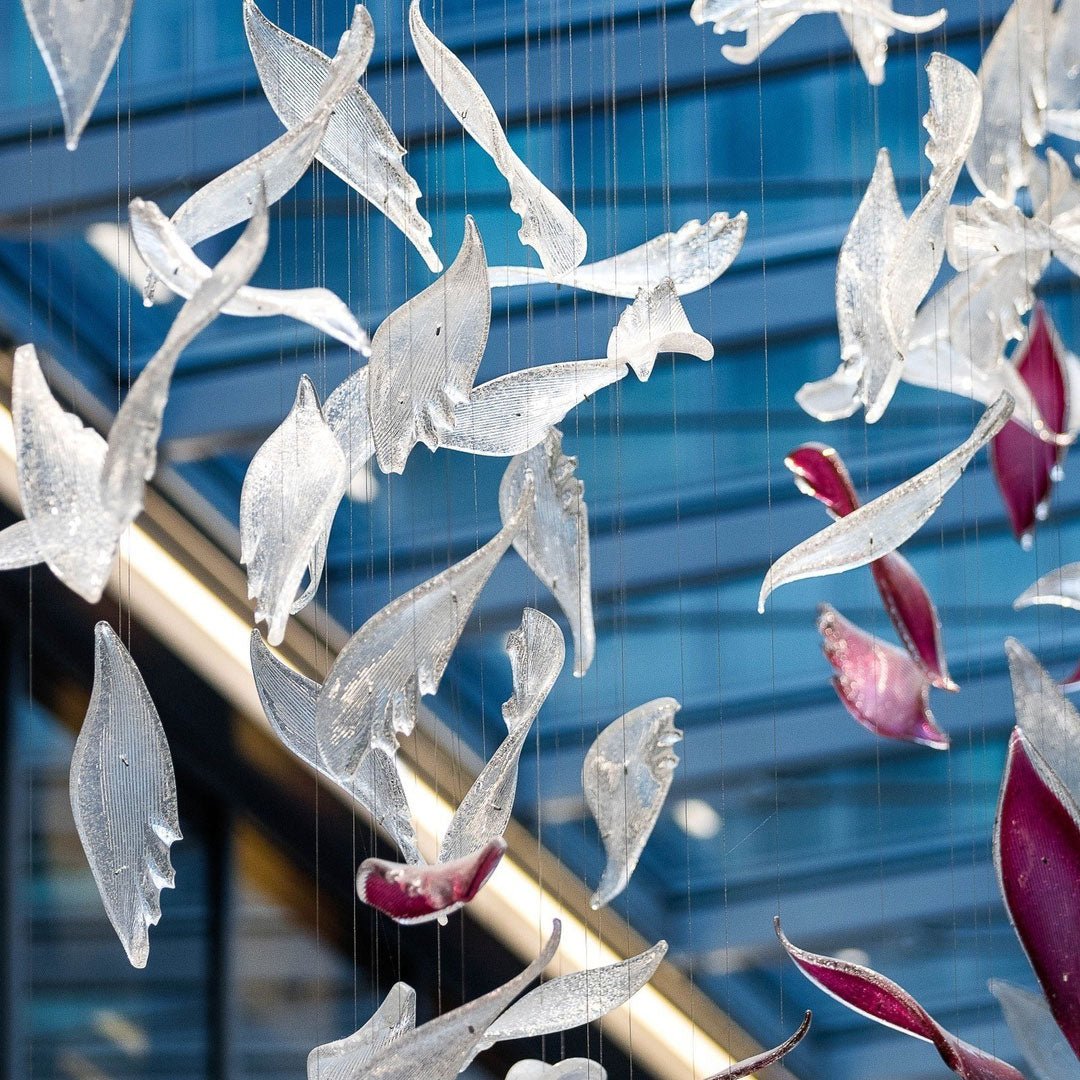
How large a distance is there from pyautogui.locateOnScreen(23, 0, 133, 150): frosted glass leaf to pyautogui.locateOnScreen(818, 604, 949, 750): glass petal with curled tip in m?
1.32

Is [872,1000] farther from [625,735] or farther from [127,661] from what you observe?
[127,661]

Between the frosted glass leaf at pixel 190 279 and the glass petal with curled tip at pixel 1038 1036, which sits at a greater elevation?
the frosted glass leaf at pixel 190 279

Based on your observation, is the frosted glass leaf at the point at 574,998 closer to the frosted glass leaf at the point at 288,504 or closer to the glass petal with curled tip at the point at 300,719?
the glass petal with curled tip at the point at 300,719

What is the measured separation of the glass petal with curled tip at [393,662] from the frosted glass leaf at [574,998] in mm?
415

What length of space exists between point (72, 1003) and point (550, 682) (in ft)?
7.75

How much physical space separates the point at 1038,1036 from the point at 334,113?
1.53 meters

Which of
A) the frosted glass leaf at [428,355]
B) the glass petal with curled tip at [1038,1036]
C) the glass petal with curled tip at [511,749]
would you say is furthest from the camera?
the glass petal with curled tip at [1038,1036]

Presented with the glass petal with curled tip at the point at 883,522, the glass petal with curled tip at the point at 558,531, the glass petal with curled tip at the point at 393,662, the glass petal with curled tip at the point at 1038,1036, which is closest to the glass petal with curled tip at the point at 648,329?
the glass petal with curled tip at the point at 558,531

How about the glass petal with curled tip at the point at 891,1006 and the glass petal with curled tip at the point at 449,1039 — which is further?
the glass petal with curled tip at the point at 891,1006

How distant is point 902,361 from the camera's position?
2371mm

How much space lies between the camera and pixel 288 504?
7.01 ft

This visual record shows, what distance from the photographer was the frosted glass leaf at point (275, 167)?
1.92 metres

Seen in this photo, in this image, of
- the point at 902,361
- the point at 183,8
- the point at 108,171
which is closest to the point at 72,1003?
the point at 108,171

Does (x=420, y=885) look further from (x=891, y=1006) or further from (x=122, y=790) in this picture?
(x=891, y=1006)
